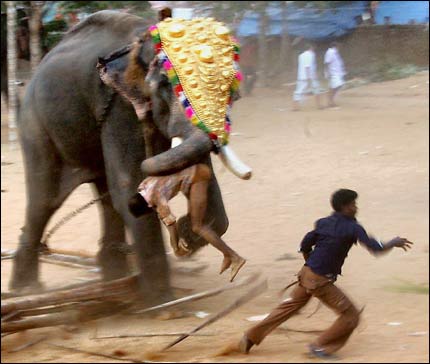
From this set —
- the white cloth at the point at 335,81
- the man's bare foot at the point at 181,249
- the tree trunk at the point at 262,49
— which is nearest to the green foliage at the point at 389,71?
the tree trunk at the point at 262,49

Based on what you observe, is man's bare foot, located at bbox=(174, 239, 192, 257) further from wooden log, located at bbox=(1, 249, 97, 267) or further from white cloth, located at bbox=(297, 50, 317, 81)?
white cloth, located at bbox=(297, 50, 317, 81)

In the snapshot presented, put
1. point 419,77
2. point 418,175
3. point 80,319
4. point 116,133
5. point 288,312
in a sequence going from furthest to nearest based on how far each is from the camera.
A: point 419,77, point 418,175, point 116,133, point 80,319, point 288,312

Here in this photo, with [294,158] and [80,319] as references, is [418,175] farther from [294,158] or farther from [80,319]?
[80,319]

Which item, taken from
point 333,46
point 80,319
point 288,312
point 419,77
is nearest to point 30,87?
point 80,319

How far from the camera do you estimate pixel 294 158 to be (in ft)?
35.9

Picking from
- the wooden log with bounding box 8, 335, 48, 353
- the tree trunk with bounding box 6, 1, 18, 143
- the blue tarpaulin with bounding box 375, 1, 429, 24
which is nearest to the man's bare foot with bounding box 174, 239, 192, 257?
the wooden log with bounding box 8, 335, 48, 353

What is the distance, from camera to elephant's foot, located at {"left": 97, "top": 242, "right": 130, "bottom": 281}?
5.94 metres

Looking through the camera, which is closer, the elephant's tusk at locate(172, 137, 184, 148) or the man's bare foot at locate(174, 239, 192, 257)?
the man's bare foot at locate(174, 239, 192, 257)

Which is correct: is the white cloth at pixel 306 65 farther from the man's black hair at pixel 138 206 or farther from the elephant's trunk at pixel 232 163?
the elephant's trunk at pixel 232 163

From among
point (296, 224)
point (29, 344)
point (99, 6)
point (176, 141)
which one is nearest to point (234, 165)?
point (176, 141)

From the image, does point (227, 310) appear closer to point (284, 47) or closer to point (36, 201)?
point (36, 201)

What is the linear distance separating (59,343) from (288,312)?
1.24 m

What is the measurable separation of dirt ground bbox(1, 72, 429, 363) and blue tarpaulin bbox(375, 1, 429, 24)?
1.33m

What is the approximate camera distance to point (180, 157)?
4.23m
